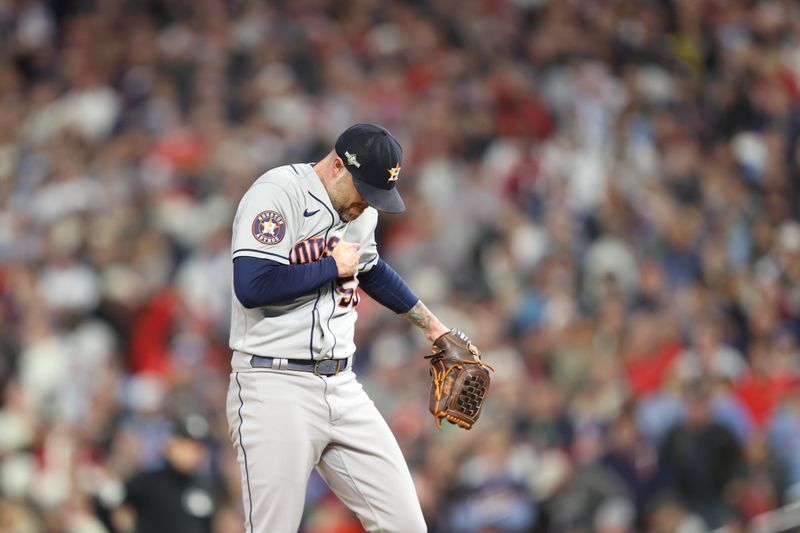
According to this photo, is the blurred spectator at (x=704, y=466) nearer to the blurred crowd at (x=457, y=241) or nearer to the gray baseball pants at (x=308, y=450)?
the blurred crowd at (x=457, y=241)

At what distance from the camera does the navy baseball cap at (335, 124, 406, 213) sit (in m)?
4.11

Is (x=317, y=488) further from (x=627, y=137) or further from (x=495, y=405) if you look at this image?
(x=627, y=137)

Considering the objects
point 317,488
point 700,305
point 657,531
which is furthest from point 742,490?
point 317,488

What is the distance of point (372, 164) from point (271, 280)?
509 mm

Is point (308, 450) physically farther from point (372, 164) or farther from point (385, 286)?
point (372, 164)

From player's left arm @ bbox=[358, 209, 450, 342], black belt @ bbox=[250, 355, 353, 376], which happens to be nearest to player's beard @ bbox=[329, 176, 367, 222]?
player's left arm @ bbox=[358, 209, 450, 342]

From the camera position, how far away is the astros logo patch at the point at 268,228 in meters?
3.97

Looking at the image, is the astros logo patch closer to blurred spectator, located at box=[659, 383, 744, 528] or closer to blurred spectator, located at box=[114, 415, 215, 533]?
blurred spectator, located at box=[114, 415, 215, 533]

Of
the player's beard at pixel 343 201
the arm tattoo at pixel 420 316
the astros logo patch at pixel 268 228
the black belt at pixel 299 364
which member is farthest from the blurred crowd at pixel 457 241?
the astros logo patch at pixel 268 228

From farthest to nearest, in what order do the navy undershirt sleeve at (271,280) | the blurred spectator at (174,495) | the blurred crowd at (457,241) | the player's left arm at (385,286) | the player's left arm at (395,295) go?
1. the blurred crowd at (457,241)
2. the blurred spectator at (174,495)
3. the player's left arm at (395,295)
4. the player's left arm at (385,286)
5. the navy undershirt sleeve at (271,280)

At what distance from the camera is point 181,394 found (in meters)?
7.57

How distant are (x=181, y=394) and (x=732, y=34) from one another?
612 centimetres

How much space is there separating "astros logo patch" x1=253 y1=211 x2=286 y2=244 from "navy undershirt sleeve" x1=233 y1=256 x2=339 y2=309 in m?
0.07

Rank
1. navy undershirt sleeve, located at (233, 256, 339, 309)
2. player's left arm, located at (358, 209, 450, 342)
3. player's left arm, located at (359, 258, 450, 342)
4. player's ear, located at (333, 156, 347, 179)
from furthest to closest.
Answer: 1. player's left arm, located at (359, 258, 450, 342)
2. player's left arm, located at (358, 209, 450, 342)
3. player's ear, located at (333, 156, 347, 179)
4. navy undershirt sleeve, located at (233, 256, 339, 309)
